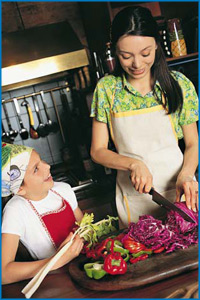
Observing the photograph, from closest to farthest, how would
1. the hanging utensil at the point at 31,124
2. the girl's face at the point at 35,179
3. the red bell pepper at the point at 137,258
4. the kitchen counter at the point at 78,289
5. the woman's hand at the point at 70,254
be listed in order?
the kitchen counter at the point at 78,289 < the red bell pepper at the point at 137,258 < the woman's hand at the point at 70,254 < the girl's face at the point at 35,179 < the hanging utensil at the point at 31,124

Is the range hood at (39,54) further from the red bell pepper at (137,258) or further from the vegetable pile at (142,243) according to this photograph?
the red bell pepper at (137,258)

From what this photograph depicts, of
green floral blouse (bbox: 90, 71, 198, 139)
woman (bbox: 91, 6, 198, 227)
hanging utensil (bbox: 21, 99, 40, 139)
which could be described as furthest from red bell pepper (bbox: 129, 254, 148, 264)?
hanging utensil (bbox: 21, 99, 40, 139)

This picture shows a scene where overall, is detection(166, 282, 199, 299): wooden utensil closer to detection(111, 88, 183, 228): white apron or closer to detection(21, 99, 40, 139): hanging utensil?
detection(111, 88, 183, 228): white apron

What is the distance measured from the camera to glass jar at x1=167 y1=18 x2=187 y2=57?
2.95m

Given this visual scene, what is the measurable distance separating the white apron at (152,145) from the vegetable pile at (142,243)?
43 cm

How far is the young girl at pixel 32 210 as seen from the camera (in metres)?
1.46

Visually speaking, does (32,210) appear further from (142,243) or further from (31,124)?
(31,124)

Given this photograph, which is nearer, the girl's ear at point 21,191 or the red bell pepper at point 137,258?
the red bell pepper at point 137,258

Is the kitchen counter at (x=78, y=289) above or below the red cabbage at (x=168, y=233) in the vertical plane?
below

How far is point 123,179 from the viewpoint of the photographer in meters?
1.83

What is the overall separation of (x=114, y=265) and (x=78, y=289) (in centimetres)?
14

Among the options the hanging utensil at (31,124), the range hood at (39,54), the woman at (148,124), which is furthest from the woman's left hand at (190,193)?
the hanging utensil at (31,124)

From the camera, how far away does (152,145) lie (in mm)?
1748

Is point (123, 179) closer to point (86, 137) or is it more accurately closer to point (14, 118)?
point (86, 137)
